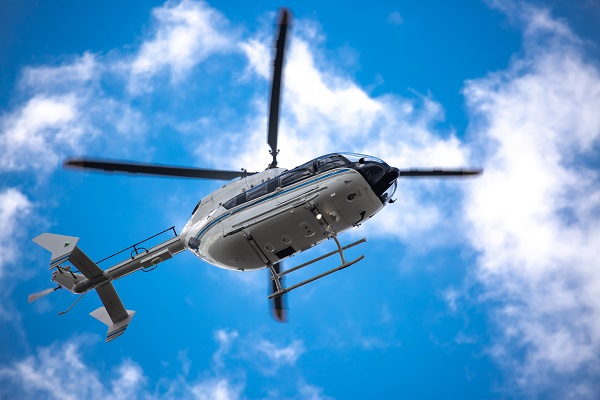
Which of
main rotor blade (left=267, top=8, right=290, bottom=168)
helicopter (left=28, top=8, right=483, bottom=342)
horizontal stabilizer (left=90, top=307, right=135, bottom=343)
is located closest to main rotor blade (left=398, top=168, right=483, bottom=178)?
helicopter (left=28, top=8, right=483, bottom=342)

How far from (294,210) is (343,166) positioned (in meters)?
1.82

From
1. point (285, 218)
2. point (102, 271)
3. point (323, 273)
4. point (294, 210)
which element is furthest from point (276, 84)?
point (102, 271)

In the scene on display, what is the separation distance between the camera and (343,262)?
1884 centimetres

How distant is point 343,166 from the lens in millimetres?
19234

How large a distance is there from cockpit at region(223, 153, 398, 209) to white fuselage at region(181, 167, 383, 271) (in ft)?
0.48

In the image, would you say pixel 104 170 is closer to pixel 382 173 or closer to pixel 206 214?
pixel 206 214

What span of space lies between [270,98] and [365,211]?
13.5 ft

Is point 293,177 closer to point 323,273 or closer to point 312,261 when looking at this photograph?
point 312,261

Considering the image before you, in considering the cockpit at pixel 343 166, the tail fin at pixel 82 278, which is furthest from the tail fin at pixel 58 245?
the cockpit at pixel 343 166

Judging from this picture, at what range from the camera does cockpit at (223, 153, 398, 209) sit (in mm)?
19031

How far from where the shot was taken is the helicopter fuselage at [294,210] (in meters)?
19.0

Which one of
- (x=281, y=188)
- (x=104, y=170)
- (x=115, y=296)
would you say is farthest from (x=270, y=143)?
(x=115, y=296)

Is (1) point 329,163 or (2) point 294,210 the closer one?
(2) point 294,210

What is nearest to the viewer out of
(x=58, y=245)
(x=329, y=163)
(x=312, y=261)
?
(x=329, y=163)
